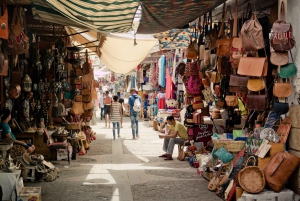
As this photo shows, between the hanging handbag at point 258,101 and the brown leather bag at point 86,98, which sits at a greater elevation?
the brown leather bag at point 86,98

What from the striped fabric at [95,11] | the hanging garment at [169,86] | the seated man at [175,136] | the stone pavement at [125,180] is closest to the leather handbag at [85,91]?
the stone pavement at [125,180]

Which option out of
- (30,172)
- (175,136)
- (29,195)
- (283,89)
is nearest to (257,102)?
(283,89)

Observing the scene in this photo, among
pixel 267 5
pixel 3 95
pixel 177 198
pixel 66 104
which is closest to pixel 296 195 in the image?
pixel 177 198

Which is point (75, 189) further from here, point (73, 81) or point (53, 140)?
point (73, 81)

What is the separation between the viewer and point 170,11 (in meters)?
6.77

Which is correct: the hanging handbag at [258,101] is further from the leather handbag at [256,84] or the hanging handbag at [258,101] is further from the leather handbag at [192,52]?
the leather handbag at [192,52]

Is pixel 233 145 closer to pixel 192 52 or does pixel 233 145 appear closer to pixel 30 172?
pixel 192 52

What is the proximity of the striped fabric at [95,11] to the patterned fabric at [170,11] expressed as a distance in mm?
350

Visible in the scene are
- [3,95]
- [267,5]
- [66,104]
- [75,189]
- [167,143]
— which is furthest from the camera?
[66,104]

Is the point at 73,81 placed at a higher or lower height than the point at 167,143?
higher

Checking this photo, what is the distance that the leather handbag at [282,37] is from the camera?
6.11 metres

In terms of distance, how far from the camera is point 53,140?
11219 mm

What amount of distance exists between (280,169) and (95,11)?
10.4 feet

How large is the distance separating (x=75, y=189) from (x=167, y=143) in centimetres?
444
